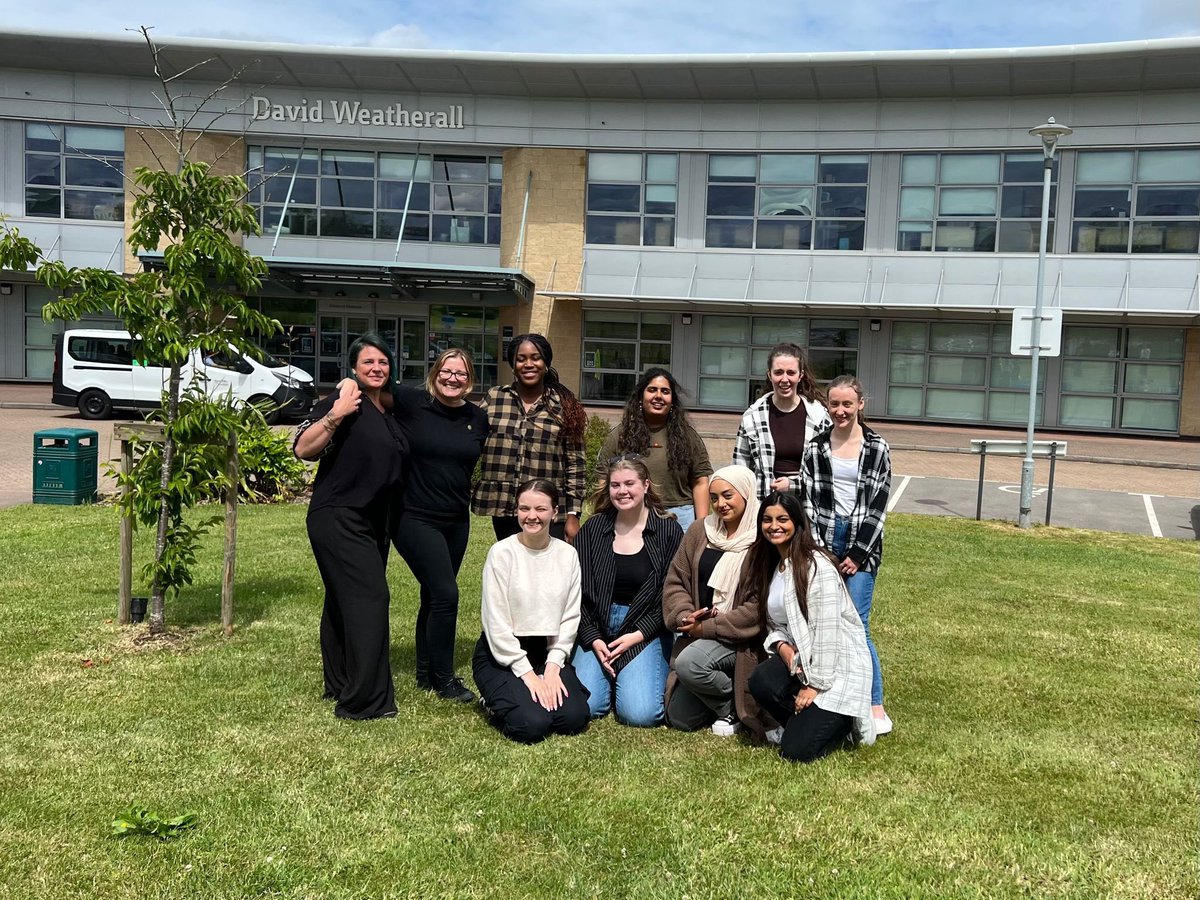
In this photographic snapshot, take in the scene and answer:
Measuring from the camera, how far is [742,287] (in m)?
27.1

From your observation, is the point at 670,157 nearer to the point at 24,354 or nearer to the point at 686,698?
the point at 24,354

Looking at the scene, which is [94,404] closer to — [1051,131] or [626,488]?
[1051,131]

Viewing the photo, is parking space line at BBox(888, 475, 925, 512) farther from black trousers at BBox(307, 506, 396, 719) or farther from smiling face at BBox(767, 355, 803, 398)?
black trousers at BBox(307, 506, 396, 719)

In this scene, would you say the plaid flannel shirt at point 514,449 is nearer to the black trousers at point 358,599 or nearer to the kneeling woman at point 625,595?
the kneeling woman at point 625,595

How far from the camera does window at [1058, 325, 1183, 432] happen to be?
1005 inches

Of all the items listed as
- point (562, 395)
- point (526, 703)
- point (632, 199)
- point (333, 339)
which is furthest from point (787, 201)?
point (526, 703)

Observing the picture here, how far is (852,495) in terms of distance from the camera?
5105 millimetres

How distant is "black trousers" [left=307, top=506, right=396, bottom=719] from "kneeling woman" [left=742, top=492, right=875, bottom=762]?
1851mm

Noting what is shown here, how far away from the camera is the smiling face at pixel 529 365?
5.51 meters

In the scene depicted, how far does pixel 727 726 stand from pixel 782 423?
70.0 inches

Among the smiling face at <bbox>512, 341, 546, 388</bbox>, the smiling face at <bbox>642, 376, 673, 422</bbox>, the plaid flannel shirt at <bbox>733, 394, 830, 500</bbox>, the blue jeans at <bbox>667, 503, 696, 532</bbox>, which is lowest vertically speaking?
the blue jeans at <bbox>667, 503, 696, 532</bbox>

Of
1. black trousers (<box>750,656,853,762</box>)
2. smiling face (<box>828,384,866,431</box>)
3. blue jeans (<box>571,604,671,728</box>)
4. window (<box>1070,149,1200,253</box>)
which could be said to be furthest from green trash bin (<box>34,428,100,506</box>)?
window (<box>1070,149,1200,253</box>)

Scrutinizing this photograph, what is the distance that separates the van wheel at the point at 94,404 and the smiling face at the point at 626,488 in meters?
19.3

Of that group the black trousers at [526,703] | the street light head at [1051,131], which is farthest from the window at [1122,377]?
the black trousers at [526,703]
